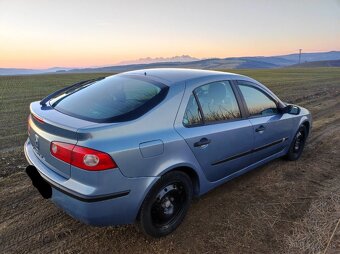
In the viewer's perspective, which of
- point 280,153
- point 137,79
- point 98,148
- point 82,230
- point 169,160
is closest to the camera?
point 98,148

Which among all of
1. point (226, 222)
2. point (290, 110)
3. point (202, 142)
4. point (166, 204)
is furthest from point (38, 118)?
point (290, 110)

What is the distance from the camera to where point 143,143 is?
254cm

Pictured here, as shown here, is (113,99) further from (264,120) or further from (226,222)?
(264,120)

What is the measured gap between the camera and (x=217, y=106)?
11.2 feet

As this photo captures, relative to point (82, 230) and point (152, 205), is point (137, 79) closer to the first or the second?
point (152, 205)

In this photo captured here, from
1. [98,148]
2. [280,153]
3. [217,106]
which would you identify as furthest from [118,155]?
[280,153]

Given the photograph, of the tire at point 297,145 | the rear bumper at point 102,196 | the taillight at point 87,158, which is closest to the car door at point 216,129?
the rear bumper at point 102,196

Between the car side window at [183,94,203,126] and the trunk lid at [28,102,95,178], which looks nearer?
the trunk lid at [28,102,95,178]

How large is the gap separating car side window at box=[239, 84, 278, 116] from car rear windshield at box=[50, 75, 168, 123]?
135 centimetres

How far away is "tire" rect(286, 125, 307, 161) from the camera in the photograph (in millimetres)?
5004

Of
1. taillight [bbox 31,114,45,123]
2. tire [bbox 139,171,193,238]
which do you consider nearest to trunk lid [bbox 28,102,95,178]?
taillight [bbox 31,114,45,123]

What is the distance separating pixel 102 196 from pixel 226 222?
1605 mm

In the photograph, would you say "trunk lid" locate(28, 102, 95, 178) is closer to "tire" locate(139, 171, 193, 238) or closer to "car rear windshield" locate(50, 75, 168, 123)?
"car rear windshield" locate(50, 75, 168, 123)

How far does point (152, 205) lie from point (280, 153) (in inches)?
108
